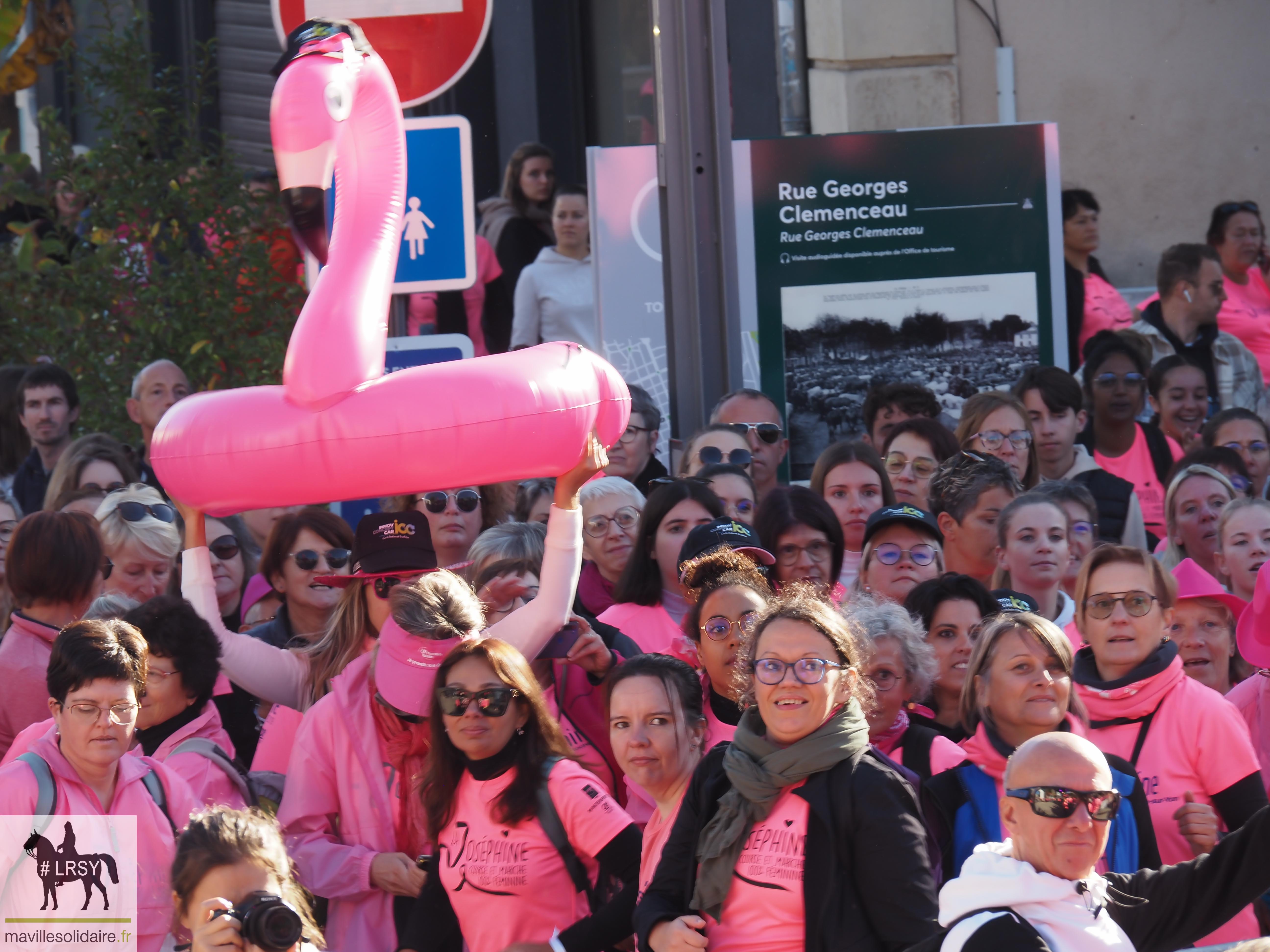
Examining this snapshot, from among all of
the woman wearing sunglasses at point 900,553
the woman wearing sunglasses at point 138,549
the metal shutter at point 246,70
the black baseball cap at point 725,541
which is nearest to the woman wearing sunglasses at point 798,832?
the black baseball cap at point 725,541

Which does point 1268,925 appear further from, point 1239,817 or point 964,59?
point 964,59

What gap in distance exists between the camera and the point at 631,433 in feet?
23.2

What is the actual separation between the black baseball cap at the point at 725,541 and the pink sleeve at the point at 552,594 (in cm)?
59

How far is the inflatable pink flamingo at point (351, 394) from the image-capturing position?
13.0 feet

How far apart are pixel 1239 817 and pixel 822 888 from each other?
139 cm

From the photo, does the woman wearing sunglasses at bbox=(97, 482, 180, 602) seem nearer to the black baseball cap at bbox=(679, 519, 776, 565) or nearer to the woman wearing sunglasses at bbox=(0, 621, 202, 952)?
the woman wearing sunglasses at bbox=(0, 621, 202, 952)

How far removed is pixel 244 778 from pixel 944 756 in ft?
6.06

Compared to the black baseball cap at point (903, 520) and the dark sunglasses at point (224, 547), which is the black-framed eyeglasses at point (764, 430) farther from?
A: the dark sunglasses at point (224, 547)

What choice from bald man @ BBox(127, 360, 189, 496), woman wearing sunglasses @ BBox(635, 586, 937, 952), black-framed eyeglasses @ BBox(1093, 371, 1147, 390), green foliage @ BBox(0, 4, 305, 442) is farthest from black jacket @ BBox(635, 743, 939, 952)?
green foliage @ BBox(0, 4, 305, 442)

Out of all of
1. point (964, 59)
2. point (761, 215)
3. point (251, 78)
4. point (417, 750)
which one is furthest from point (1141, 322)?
point (251, 78)

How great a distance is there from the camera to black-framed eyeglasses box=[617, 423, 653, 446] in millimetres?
7047

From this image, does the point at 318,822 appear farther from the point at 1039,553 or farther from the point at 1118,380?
the point at 1118,380

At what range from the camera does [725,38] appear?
6.67 metres

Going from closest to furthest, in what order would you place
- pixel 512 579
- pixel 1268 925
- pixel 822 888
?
pixel 822 888 → pixel 1268 925 → pixel 512 579
